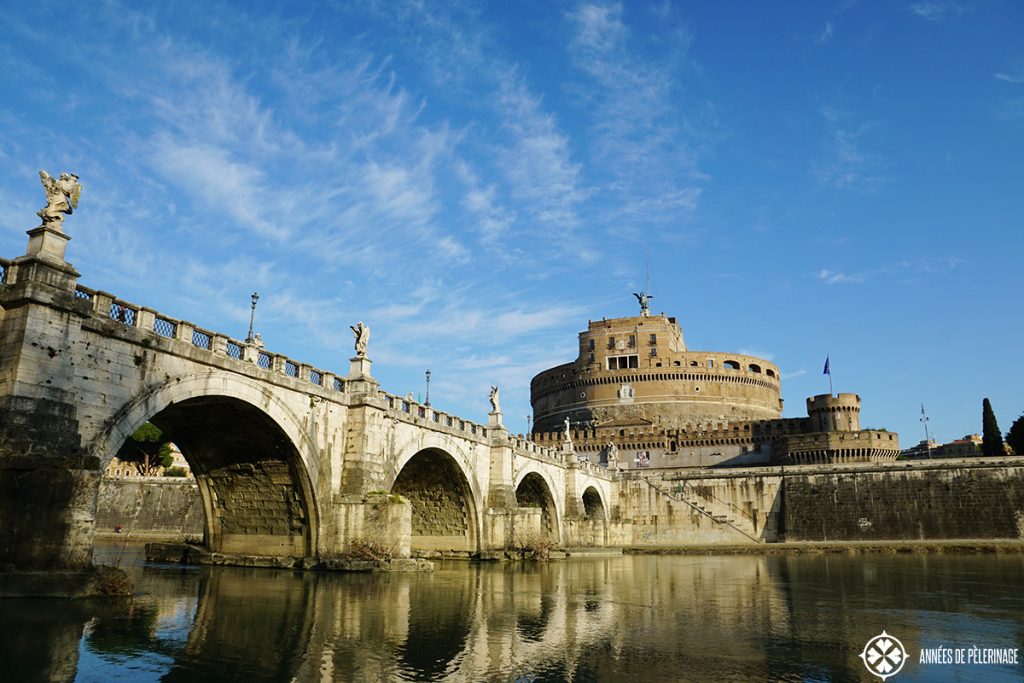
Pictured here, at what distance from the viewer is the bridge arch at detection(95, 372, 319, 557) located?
2306 cm

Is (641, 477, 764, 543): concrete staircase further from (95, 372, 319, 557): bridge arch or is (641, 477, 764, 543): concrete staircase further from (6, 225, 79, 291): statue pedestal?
(6, 225, 79, 291): statue pedestal

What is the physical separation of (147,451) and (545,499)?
3998 cm

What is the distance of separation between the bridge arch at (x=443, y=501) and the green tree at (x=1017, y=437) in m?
58.3

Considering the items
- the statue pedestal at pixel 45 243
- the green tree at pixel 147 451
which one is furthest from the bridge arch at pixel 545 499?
the green tree at pixel 147 451

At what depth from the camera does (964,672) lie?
10195mm

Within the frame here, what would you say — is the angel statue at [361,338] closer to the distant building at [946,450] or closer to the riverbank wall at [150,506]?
the riverbank wall at [150,506]

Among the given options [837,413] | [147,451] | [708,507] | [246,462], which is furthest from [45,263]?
[837,413]

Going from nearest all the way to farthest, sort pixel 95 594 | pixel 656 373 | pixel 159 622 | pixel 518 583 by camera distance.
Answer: pixel 159 622, pixel 95 594, pixel 518 583, pixel 656 373

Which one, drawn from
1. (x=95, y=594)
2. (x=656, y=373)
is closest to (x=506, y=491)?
(x=95, y=594)

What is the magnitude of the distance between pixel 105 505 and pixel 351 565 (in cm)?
4008

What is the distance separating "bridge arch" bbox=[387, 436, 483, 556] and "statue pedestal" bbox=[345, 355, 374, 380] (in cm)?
756

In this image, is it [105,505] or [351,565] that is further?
[105,505]

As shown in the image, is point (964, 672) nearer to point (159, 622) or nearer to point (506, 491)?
point (159, 622)

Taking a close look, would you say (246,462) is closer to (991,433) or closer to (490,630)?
(490,630)
